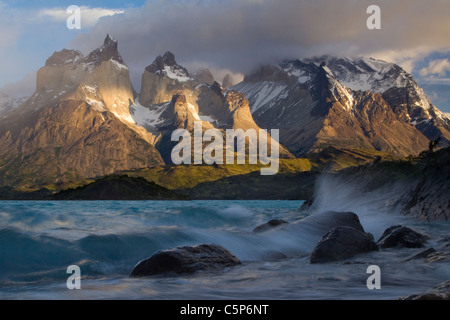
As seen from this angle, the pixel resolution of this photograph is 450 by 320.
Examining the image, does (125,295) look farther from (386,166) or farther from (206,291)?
(386,166)

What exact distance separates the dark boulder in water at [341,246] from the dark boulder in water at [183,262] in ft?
14.0

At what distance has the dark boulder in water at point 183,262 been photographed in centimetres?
1775

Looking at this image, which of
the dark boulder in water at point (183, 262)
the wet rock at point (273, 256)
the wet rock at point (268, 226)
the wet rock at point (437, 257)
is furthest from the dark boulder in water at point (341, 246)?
the wet rock at point (268, 226)

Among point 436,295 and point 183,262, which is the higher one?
point 436,295

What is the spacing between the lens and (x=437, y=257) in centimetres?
1873

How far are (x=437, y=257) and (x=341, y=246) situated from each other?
4.33 meters

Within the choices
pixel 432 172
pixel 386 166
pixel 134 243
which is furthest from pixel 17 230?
pixel 386 166

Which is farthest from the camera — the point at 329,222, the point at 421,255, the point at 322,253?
the point at 329,222

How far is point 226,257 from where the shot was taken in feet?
66.0

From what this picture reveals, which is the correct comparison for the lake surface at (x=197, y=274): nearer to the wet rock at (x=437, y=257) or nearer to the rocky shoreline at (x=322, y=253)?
the wet rock at (x=437, y=257)

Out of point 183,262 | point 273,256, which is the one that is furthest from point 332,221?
point 183,262

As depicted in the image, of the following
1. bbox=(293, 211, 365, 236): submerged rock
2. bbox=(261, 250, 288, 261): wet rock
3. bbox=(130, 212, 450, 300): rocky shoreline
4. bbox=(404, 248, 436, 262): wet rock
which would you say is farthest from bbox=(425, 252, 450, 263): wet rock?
bbox=(293, 211, 365, 236): submerged rock

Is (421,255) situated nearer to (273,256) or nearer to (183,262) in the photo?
(273,256)
